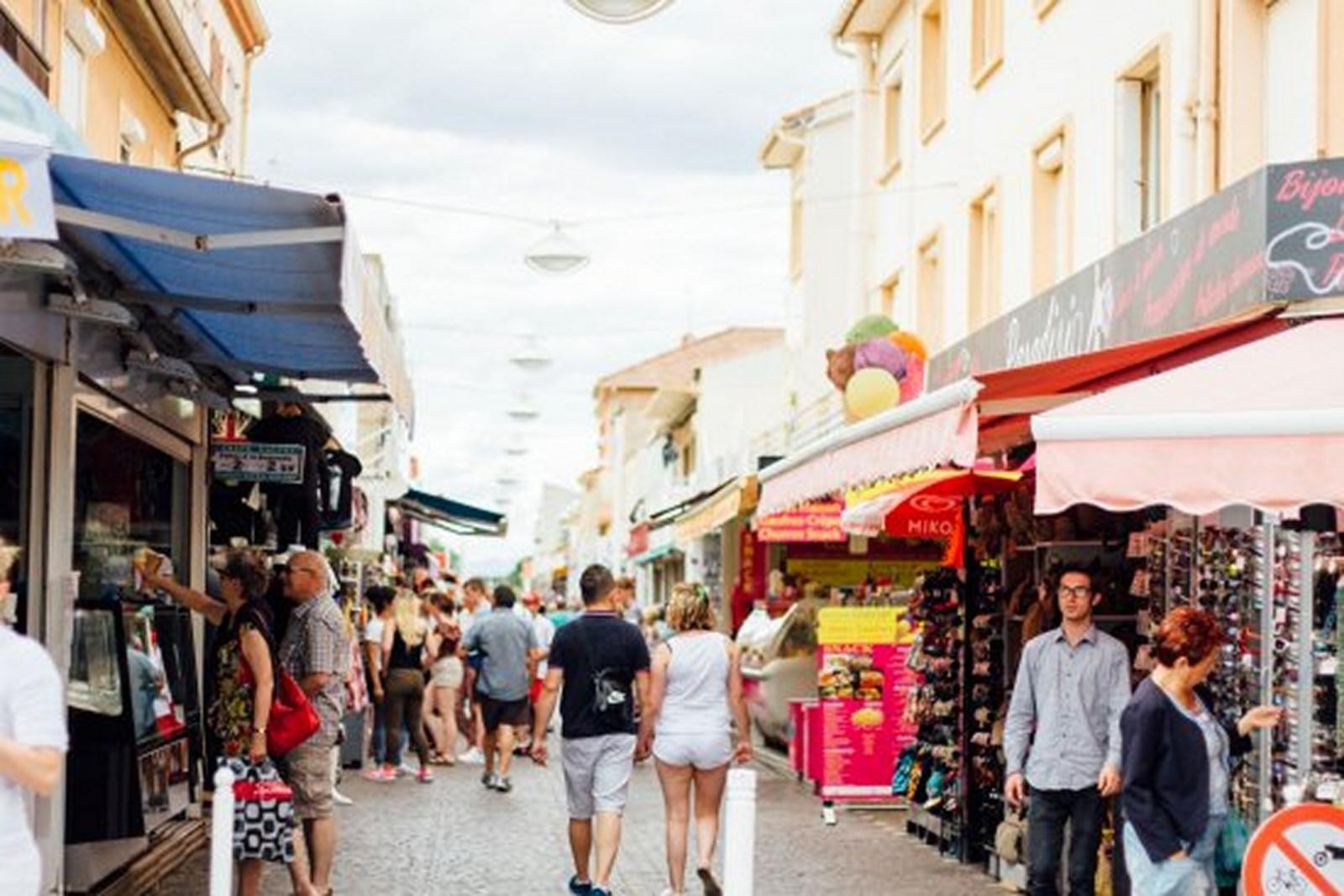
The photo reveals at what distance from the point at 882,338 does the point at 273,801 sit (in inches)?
392

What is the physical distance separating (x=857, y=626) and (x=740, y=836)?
29.8 ft

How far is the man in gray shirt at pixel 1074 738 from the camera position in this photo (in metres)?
10.5

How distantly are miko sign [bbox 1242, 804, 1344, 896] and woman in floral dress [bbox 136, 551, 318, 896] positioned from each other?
5111 mm

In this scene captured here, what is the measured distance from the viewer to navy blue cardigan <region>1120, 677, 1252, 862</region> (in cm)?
886

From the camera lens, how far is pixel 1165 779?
A: 891 centimetres

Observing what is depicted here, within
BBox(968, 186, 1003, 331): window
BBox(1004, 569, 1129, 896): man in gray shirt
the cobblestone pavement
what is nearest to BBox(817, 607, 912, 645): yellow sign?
the cobblestone pavement

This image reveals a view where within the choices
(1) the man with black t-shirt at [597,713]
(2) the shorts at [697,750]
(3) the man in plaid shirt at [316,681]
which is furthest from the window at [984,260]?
(3) the man in plaid shirt at [316,681]

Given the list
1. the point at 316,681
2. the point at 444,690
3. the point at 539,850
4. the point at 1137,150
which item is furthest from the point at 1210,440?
the point at 444,690

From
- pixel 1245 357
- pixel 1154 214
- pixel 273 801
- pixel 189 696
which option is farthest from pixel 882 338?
pixel 1245 357

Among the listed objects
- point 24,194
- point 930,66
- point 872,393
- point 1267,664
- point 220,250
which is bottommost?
point 1267,664

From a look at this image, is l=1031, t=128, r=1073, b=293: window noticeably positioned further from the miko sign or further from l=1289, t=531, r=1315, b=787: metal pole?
the miko sign

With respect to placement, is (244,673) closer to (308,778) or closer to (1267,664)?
(308,778)

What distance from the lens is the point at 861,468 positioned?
11.0 meters

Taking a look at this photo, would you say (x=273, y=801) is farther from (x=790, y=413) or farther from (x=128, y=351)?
(x=790, y=413)
